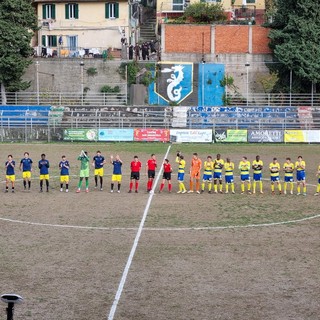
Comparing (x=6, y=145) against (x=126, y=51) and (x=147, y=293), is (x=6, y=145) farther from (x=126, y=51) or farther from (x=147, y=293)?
(x=147, y=293)

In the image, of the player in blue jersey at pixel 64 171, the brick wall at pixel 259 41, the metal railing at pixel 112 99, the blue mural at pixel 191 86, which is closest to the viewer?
the player in blue jersey at pixel 64 171

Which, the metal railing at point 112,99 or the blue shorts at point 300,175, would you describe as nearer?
the blue shorts at point 300,175

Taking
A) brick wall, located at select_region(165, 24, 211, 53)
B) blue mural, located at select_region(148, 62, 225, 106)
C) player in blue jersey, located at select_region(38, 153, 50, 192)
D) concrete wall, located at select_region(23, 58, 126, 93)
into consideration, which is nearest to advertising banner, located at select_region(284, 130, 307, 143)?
blue mural, located at select_region(148, 62, 225, 106)

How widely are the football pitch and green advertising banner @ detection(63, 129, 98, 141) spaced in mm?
20705

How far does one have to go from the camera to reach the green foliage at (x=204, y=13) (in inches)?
2660

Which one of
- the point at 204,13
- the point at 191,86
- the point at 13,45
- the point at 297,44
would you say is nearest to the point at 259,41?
the point at 297,44

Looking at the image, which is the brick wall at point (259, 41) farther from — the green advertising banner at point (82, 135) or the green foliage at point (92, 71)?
the green advertising banner at point (82, 135)

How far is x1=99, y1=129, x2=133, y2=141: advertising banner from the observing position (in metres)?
54.2

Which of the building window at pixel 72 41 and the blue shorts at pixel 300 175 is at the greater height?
the building window at pixel 72 41

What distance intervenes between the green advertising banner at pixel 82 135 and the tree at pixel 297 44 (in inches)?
704

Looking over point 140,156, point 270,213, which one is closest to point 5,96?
point 140,156

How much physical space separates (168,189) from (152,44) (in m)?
39.0

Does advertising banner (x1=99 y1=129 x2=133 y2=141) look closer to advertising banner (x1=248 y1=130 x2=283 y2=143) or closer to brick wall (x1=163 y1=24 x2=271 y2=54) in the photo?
advertising banner (x1=248 y1=130 x2=283 y2=143)

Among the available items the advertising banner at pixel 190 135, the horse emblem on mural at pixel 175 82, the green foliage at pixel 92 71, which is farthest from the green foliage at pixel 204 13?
the advertising banner at pixel 190 135
